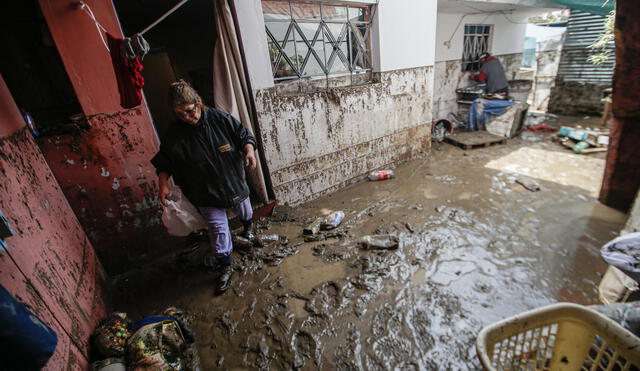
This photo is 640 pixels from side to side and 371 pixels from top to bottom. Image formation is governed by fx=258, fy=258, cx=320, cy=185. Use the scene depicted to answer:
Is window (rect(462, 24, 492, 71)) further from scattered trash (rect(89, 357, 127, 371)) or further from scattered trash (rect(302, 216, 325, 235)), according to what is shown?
scattered trash (rect(89, 357, 127, 371))

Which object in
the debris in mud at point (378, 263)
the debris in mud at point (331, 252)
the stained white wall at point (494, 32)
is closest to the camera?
the debris in mud at point (378, 263)

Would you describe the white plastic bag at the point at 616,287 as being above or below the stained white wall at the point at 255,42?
below

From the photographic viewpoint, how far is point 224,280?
288cm

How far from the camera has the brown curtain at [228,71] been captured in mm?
3154

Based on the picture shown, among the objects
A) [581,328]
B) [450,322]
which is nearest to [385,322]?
[450,322]

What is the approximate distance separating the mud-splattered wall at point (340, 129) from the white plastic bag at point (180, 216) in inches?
55.9

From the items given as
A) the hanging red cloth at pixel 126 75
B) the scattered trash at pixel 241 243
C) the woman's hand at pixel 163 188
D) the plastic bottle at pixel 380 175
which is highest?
the hanging red cloth at pixel 126 75

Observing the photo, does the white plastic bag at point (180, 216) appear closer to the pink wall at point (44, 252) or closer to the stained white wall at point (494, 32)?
the pink wall at point (44, 252)

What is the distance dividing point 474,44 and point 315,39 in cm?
774

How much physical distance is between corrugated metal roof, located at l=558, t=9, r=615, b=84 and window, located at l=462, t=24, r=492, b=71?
245cm

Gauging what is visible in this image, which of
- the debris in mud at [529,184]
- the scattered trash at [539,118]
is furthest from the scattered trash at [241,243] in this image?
the scattered trash at [539,118]

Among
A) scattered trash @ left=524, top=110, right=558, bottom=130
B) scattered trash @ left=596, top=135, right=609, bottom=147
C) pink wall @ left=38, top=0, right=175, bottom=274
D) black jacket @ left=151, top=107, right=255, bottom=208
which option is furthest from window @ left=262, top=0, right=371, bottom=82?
scattered trash @ left=524, top=110, right=558, bottom=130

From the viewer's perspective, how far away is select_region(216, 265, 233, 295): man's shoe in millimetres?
2836

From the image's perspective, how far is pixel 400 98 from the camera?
5.51m
